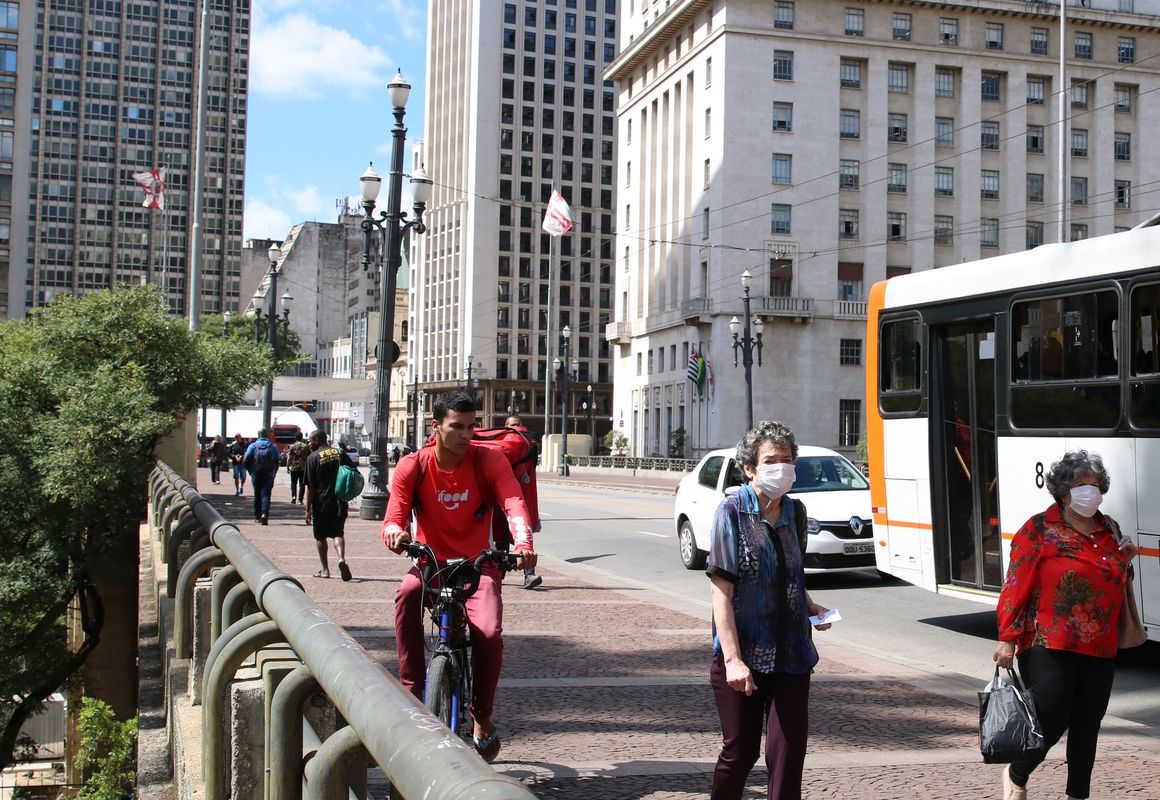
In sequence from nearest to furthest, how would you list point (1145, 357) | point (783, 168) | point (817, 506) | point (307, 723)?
point (307, 723)
point (1145, 357)
point (817, 506)
point (783, 168)

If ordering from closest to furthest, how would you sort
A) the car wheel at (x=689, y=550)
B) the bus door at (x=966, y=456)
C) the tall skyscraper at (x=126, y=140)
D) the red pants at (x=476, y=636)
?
the red pants at (x=476, y=636), the bus door at (x=966, y=456), the car wheel at (x=689, y=550), the tall skyscraper at (x=126, y=140)

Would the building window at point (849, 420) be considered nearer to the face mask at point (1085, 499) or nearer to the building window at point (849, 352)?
the building window at point (849, 352)

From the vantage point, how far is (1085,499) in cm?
562

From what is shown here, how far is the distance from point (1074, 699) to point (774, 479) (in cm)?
192

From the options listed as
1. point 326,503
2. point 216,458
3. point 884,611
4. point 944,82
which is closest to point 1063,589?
point 884,611

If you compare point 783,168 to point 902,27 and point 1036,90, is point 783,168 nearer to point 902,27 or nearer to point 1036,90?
point 902,27

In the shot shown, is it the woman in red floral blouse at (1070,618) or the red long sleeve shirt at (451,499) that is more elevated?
the red long sleeve shirt at (451,499)

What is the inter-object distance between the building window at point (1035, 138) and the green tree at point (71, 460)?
5650 cm

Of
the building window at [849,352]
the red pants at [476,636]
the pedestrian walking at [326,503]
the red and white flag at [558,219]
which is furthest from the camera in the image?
the building window at [849,352]

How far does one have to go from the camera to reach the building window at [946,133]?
71750mm

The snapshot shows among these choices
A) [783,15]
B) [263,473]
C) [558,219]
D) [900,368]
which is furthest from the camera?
[783,15]

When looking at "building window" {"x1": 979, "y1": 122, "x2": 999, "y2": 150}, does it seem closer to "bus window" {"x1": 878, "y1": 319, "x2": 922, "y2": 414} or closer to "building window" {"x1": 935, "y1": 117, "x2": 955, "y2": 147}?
"building window" {"x1": 935, "y1": 117, "x2": 955, "y2": 147}

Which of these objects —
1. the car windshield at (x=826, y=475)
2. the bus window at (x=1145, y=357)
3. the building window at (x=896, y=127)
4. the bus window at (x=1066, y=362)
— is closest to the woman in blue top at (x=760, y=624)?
the bus window at (x=1145, y=357)

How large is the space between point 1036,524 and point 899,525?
23.0 ft
